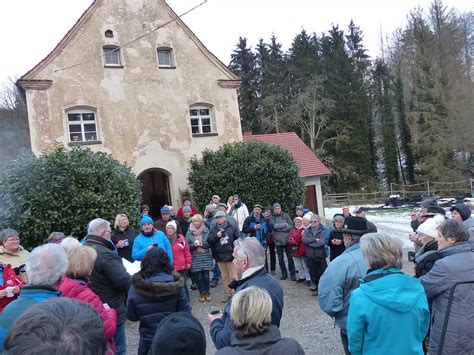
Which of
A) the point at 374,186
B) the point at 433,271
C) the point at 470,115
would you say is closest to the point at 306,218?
the point at 433,271

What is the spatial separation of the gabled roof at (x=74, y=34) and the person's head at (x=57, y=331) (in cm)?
1476

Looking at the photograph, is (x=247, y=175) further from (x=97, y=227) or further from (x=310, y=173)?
(x=97, y=227)

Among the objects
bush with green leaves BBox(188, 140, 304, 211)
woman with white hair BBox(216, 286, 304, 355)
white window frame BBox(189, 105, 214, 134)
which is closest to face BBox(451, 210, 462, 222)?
woman with white hair BBox(216, 286, 304, 355)

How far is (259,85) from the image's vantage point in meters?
39.6

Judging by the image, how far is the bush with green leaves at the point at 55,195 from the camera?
8836mm

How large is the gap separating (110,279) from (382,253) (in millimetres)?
2885

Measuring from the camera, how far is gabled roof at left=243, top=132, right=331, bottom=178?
2205 cm

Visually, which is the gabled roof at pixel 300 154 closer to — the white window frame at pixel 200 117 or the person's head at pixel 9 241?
the white window frame at pixel 200 117

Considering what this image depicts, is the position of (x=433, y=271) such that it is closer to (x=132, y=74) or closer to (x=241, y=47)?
(x=132, y=74)

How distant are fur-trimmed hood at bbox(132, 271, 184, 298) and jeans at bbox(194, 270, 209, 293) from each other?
15.4 feet

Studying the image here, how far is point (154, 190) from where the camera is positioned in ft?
61.1

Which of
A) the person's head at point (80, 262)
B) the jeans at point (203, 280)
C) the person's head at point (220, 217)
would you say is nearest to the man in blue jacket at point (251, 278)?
the person's head at point (80, 262)

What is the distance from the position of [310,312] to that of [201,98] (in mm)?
11736

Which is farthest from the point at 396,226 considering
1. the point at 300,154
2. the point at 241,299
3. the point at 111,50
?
the point at 241,299
